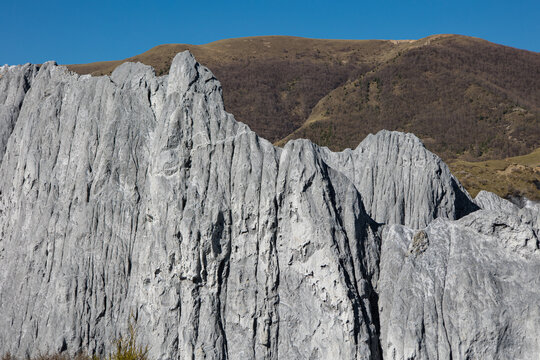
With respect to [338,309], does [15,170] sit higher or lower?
higher

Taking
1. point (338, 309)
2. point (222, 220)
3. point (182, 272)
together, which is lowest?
point (338, 309)

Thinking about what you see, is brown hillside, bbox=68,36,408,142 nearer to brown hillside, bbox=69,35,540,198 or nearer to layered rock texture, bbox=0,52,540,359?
→ brown hillside, bbox=69,35,540,198

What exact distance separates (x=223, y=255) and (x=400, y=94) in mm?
131996

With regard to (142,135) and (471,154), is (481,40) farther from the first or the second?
(142,135)

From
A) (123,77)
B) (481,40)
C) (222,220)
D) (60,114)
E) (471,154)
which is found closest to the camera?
(222,220)

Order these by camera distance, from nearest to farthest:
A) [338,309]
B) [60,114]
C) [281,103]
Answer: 1. [338,309]
2. [60,114]
3. [281,103]

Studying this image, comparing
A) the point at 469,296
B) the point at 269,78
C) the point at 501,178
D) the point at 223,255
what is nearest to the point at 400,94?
the point at 269,78

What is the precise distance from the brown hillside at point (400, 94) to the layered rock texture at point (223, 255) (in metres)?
90.7

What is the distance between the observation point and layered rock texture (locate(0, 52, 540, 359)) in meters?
22.5

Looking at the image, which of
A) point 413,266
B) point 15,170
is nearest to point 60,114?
point 15,170

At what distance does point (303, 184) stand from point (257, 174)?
7.00 ft

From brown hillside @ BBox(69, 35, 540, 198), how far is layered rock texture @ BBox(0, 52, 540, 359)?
297 ft

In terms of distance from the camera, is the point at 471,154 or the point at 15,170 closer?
the point at 15,170

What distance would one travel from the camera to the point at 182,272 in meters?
23.2
